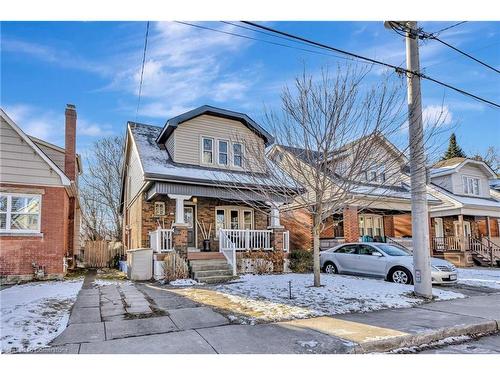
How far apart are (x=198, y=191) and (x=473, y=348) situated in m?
9.81

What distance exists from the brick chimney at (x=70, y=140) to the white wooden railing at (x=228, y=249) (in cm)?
721

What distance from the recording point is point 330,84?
8.86 m

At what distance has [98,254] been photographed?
19812 millimetres

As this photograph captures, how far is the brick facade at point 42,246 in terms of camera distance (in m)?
11.4

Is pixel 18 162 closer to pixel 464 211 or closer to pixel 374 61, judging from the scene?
pixel 374 61

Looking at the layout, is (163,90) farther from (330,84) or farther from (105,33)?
(330,84)

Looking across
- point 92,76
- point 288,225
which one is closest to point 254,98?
point 92,76

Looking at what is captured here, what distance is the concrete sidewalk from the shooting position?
5155mm

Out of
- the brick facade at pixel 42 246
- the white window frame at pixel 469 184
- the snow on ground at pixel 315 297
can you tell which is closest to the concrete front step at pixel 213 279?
the snow on ground at pixel 315 297

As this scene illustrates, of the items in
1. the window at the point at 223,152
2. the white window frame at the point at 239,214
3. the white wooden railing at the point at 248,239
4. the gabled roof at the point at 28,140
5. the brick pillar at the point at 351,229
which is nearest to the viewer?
the gabled roof at the point at 28,140

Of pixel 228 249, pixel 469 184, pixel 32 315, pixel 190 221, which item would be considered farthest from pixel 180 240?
pixel 469 184

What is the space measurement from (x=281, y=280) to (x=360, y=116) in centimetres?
530

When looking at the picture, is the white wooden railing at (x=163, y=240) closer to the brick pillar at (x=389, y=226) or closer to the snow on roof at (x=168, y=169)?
the snow on roof at (x=168, y=169)

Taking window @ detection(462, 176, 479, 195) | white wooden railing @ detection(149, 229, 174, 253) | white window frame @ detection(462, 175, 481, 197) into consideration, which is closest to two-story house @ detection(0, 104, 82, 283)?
white wooden railing @ detection(149, 229, 174, 253)
